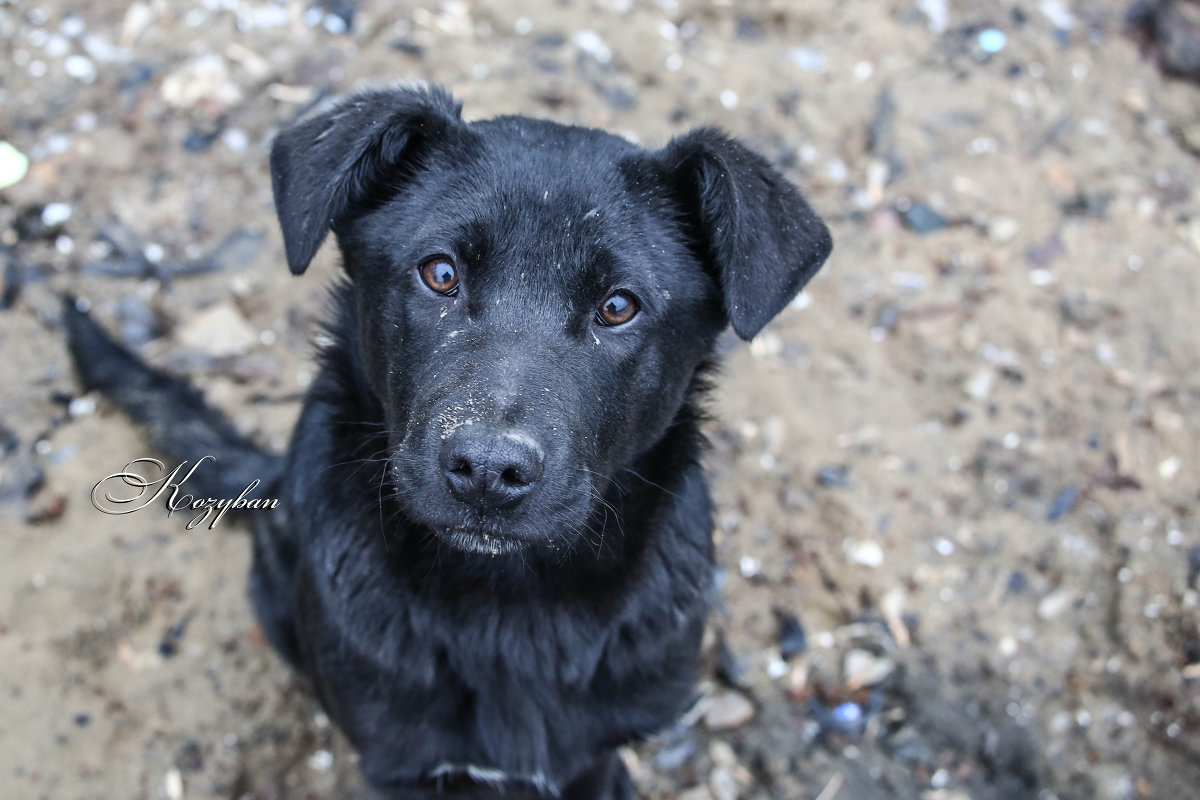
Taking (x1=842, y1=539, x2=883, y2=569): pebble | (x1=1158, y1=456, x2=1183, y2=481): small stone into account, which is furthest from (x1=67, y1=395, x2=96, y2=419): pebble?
(x1=1158, y1=456, x2=1183, y2=481): small stone

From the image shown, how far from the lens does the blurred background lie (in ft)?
11.8

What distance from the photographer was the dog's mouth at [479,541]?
229cm

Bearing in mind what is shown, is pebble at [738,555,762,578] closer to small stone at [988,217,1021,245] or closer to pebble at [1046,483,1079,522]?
pebble at [1046,483,1079,522]

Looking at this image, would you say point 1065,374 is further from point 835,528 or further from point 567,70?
point 567,70

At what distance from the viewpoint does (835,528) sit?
412cm

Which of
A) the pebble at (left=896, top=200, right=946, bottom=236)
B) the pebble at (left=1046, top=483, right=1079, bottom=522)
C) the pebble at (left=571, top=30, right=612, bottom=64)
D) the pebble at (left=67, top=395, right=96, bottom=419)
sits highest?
the pebble at (left=571, top=30, right=612, bottom=64)

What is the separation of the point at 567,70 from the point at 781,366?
1.98m

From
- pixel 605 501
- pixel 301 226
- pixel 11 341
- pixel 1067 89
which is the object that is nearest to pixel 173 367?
pixel 11 341

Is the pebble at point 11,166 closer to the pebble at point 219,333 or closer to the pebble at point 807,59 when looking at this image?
the pebble at point 219,333

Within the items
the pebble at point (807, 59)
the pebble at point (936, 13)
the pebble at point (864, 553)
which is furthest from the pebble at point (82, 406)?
the pebble at point (936, 13)

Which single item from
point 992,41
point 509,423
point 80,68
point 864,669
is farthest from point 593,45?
point 509,423

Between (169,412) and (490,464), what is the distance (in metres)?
2.12

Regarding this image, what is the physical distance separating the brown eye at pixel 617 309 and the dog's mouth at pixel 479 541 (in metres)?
0.60

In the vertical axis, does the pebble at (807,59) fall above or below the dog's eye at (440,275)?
below
